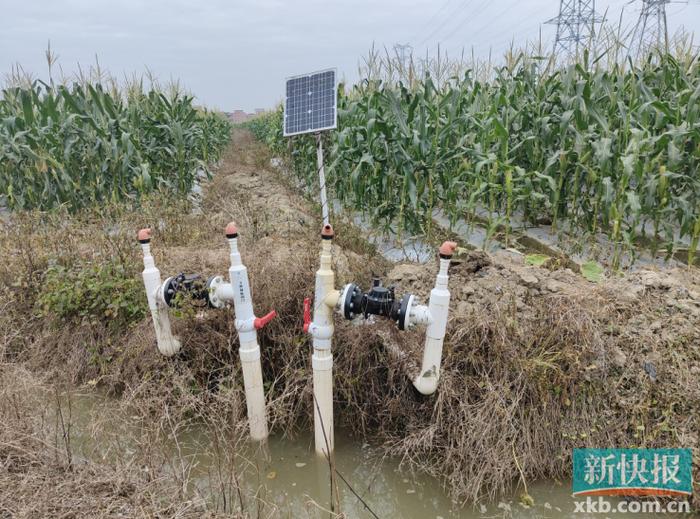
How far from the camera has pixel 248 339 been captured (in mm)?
2744

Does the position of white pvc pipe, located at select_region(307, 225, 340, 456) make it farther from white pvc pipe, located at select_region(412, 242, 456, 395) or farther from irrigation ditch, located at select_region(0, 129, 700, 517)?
white pvc pipe, located at select_region(412, 242, 456, 395)

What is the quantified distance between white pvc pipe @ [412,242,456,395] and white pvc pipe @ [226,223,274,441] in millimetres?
905

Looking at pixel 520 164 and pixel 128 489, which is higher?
pixel 520 164

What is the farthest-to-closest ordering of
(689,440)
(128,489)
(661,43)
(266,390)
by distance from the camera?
(661,43) < (266,390) < (689,440) < (128,489)

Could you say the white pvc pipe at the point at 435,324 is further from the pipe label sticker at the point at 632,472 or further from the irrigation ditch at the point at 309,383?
the pipe label sticker at the point at 632,472

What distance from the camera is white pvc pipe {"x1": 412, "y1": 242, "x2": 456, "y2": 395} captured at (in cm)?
237

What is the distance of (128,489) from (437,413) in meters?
1.60

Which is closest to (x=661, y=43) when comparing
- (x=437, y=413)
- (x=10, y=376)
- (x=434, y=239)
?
(x=434, y=239)

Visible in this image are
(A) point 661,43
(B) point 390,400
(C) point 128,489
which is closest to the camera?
(C) point 128,489

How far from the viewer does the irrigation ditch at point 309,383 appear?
2.33m

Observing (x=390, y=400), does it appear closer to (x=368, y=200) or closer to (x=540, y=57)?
(x=368, y=200)

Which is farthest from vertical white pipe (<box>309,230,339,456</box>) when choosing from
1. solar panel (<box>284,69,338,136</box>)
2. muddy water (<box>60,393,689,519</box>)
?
solar panel (<box>284,69,338,136</box>)

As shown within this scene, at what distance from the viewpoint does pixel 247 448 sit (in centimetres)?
284

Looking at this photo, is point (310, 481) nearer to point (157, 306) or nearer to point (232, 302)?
point (232, 302)
